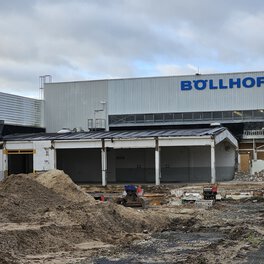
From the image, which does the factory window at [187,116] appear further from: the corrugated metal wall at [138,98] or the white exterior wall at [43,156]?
the white exterior wall at [43,156]

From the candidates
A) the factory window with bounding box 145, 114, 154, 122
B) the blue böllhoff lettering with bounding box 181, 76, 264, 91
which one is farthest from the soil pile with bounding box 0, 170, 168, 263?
the blue böllhoff lettering with bounding box 181, 76, 264, 91

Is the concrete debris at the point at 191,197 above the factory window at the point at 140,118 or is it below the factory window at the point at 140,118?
below

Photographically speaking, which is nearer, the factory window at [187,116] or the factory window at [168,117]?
the factory window at [187,116]

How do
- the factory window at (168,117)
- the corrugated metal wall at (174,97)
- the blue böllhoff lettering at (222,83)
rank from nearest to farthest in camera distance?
the blue böllhoff lettering at (222,83) → the corrugated metal wall at (174,97) → the factory window at (168,117)

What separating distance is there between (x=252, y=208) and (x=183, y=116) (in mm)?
29149

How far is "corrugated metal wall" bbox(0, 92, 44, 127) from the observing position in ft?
165

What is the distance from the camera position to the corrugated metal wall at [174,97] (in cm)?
5392

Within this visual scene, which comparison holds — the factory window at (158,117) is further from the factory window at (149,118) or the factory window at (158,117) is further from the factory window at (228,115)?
the factory window at (228,115)

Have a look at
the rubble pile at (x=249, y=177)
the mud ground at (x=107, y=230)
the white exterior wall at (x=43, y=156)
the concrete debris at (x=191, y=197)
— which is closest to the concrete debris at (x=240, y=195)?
the concrete debris at (x=191, y=197)

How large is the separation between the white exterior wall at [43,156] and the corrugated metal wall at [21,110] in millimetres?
8783

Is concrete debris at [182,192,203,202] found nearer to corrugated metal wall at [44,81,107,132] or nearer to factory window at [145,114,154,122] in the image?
factory window at [145,114,154,122]

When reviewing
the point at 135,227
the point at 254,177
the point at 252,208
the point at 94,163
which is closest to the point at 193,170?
the point at 254,177

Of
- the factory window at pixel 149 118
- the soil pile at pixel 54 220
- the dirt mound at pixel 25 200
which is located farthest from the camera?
the factory window at pixel 149 118

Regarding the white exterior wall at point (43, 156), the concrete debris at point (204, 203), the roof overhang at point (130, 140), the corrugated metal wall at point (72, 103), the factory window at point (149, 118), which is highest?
the corrugated metal wall at point (72, 103)
